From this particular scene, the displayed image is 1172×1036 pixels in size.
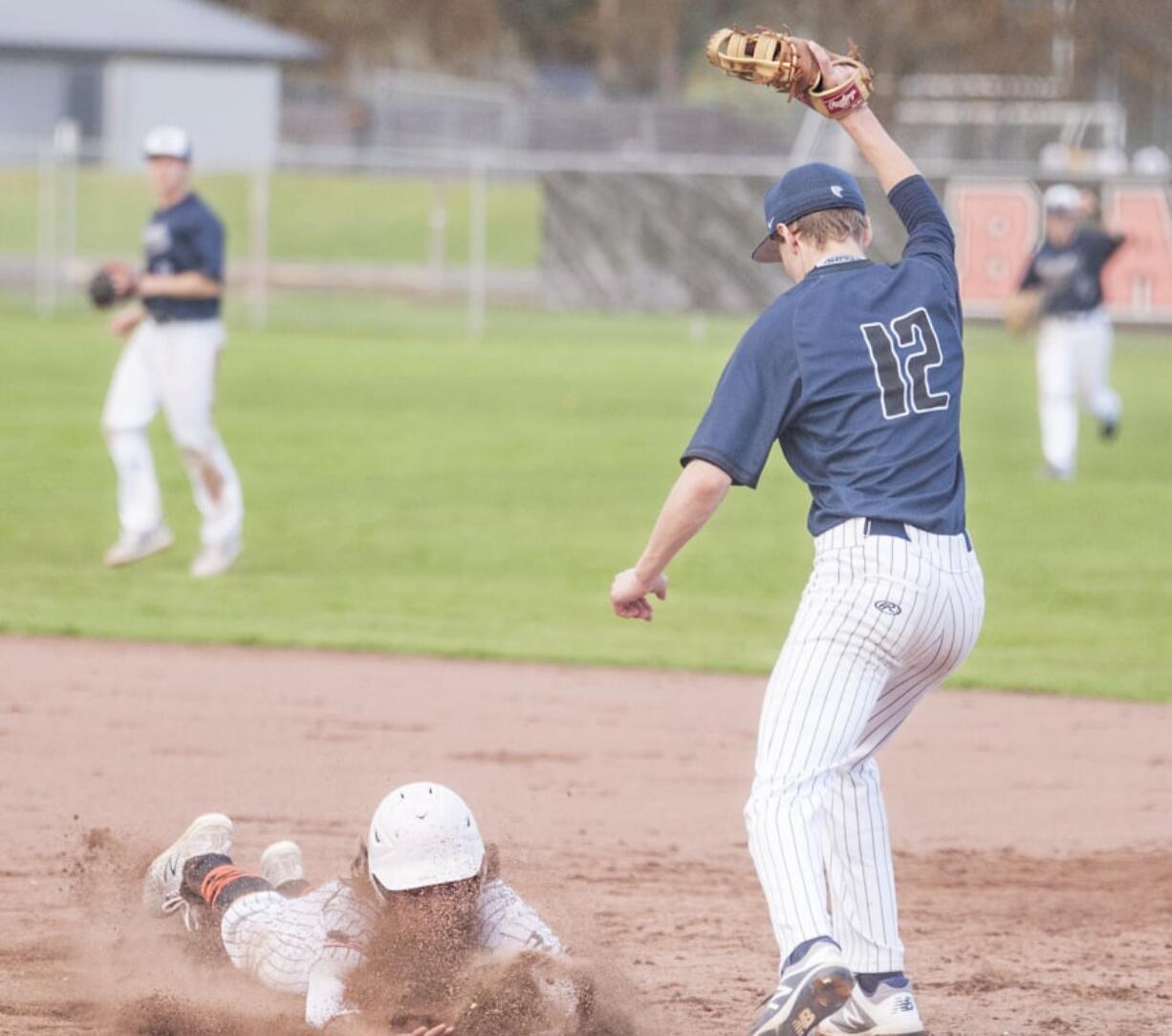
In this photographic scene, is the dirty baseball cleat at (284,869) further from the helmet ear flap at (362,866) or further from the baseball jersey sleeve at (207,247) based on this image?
the baseball jersey sleeve at (207,247)

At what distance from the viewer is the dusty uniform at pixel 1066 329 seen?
1684cm

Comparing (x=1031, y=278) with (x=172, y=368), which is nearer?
(x=172, y=368)

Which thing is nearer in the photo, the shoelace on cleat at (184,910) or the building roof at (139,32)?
the shoelace on cleat at (184,910)

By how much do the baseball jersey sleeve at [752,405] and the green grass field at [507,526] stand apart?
561cm

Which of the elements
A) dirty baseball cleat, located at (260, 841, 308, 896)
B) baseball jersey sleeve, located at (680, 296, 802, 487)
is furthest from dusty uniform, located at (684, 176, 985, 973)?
dirty baseball cleat, located at (260, 841, 308, 896)

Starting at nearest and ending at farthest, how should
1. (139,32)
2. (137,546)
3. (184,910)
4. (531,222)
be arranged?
(184,910) → (137,546) → (531,222) → (139,32)

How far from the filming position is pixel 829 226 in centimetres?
485

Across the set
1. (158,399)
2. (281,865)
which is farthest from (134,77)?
(281,865)

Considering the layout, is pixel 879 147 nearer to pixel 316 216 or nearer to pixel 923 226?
pixel 923 226

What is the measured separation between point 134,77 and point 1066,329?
3287 cm

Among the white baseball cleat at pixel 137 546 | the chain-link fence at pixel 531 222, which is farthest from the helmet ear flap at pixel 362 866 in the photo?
the chain-link fence at pixel 531 222

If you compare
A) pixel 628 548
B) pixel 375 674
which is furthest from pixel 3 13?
pixel 375 674

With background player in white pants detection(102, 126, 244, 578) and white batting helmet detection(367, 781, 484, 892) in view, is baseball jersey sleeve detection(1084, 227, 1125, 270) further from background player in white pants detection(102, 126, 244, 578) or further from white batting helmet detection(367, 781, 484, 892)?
white batting helmet detection(367, 781, 484, 892)

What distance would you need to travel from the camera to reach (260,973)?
17.0ft
